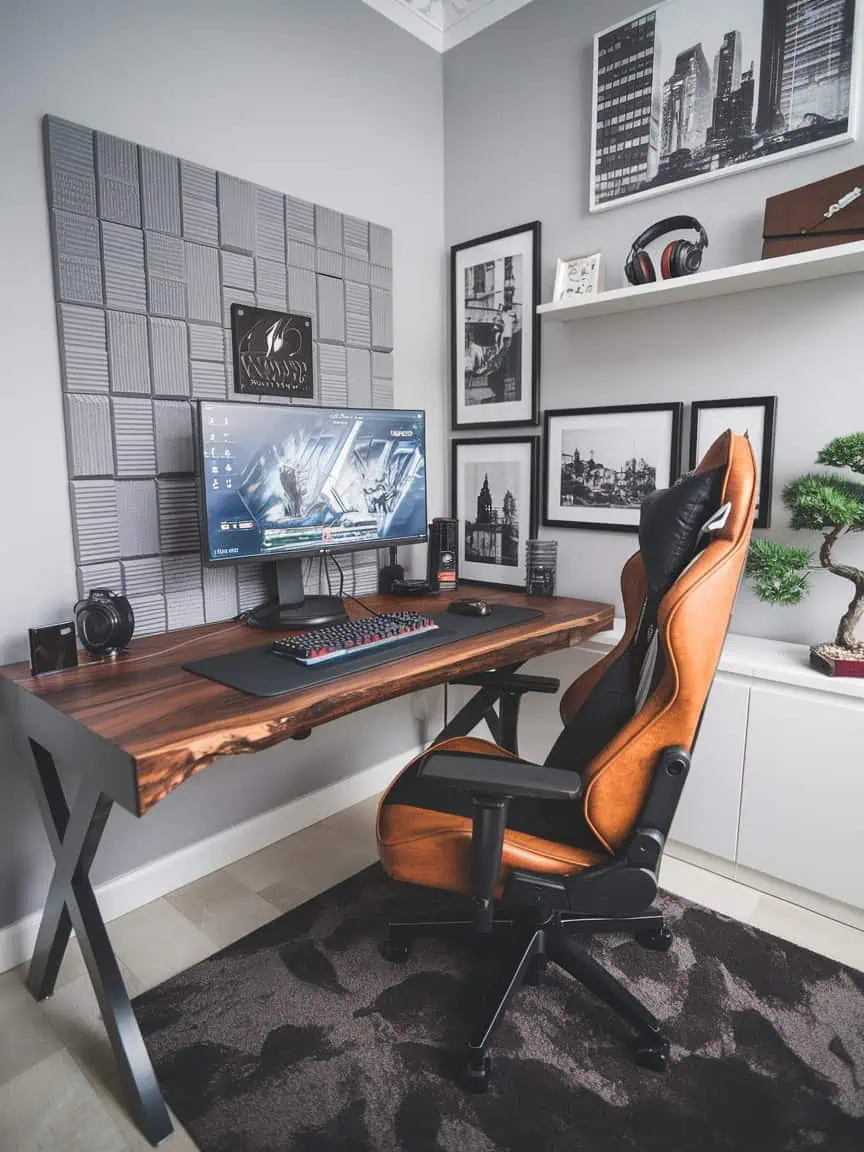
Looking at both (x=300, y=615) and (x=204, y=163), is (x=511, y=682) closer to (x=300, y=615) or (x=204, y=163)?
(x=300, y=615)

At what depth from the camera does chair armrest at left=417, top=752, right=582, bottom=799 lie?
120 centimetres

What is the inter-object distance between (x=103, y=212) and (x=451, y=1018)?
215 cm

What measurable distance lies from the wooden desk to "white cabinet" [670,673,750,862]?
2.10ft

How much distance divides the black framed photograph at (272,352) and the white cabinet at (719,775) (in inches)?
62.7

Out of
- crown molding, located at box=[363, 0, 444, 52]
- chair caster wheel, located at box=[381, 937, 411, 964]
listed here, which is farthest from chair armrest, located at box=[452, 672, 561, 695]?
crown molding, located at box=[363, 0, 444, 52]

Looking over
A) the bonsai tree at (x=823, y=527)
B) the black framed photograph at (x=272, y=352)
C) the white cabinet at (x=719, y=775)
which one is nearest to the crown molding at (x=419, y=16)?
the black framed photograph at (x=272, y=352)

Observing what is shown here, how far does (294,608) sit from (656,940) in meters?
1.34

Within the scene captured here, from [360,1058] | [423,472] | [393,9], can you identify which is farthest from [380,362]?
[360,1058]

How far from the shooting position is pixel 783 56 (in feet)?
6.30

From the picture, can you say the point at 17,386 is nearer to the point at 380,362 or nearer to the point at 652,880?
the point at 380,362

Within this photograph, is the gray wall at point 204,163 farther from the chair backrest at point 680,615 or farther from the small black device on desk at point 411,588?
the chair backrest at point 680,615

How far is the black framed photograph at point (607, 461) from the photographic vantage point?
229 cm

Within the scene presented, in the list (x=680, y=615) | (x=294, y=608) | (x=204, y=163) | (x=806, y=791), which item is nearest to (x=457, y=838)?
(x=680, y=615)

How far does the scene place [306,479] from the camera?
200cm
